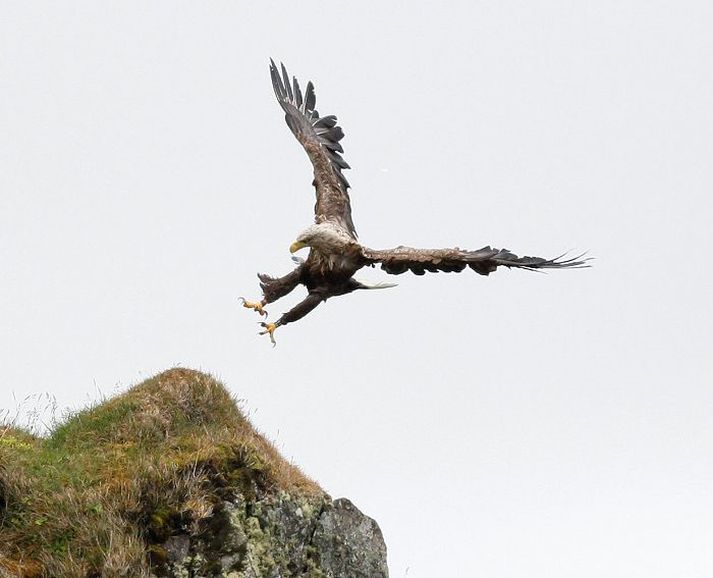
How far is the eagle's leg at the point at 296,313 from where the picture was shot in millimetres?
14773

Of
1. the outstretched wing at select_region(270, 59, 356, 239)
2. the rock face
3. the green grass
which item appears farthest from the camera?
the outstretched wing at select_region(270, 59, 356, 239)

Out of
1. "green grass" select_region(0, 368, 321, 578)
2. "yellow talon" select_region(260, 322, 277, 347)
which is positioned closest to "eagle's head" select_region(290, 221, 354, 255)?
"yellow talon" select_region(260, 322, 277, 347)

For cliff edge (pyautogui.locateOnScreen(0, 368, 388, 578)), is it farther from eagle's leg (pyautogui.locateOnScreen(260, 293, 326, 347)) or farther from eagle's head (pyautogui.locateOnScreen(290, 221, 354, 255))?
eagle's head (pyautogui.locateOnScreen(290, 221, 354, 255))

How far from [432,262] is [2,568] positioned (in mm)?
7370

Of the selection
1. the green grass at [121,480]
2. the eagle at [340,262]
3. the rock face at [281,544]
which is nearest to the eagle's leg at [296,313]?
the eagle at [340,262]

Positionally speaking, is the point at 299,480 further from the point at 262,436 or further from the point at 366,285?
the point at 366,285

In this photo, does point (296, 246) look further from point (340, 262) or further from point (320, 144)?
point (320, 144)

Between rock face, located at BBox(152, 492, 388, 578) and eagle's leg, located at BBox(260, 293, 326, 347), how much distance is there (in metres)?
2.80

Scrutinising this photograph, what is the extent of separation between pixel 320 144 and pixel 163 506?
8.81m

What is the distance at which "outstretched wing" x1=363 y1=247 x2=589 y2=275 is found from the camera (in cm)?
1444

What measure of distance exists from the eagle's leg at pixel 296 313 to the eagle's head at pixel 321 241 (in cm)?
74

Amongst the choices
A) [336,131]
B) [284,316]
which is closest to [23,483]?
[284,316]

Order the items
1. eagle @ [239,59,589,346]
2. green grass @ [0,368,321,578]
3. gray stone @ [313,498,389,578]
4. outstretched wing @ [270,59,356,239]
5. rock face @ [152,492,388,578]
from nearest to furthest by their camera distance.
Answer: green grass @ [0,368,321,578]
rock face @ [152,492,388,578]
gray stone @ [313,498,389,578]
eagle @ [239,59,589,346]
outstretched wing @ [270,59,356,239]

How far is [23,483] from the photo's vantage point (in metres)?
11.9
